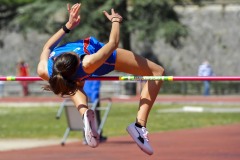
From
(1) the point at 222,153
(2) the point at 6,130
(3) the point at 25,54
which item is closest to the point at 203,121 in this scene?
(2) the point at 6,130

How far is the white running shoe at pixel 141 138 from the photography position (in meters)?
9.91

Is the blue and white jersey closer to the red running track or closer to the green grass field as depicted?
the red running track

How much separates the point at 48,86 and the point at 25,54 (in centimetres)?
4218

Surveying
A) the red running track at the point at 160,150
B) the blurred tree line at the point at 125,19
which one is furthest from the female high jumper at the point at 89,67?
the blurred tree line at the point at 125,19

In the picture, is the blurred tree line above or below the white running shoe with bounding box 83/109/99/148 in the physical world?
below

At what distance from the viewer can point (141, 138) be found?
998 cm

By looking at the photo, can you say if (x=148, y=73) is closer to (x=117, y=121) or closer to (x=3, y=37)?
(x=117, y=121)

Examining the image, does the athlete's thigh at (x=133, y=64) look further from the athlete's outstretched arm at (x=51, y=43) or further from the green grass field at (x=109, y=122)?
the green grass field at (x=109, y=122)

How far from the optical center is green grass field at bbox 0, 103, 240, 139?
19.1m

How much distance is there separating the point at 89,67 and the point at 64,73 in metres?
0.27

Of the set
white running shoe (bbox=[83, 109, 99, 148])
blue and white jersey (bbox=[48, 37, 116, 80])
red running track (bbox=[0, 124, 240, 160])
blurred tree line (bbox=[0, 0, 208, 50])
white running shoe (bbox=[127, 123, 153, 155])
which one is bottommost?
blurred tree line (bbox=[0, 0, 208, 50])

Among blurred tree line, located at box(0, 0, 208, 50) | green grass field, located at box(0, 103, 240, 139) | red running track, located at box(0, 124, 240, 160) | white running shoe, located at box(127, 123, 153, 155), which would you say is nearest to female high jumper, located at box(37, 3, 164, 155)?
white running shoe, located at box(127, 123, 153, 155)

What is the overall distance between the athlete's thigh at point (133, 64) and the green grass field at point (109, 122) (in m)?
7.81

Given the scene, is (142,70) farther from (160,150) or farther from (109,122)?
(109,122)
